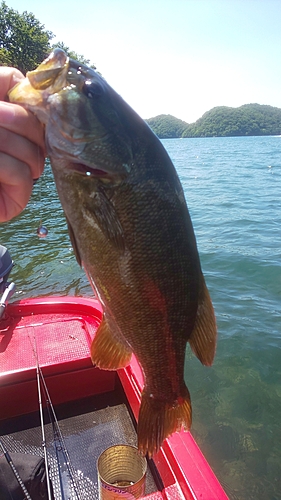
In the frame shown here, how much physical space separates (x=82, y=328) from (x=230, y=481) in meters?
2.91

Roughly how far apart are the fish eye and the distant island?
465ft

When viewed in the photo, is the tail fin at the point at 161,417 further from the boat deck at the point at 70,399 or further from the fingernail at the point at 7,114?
the boat deck at the point at 70,399

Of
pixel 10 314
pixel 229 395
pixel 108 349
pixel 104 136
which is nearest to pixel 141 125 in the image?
pixel 104 136

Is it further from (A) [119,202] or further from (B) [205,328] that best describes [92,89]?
(B) [205,328]

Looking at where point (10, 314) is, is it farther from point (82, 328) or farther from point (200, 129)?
point (200, 129)

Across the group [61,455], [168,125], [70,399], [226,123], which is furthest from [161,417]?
[168,125]

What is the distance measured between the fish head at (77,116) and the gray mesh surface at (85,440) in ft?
11.1

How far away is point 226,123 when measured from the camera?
503ft

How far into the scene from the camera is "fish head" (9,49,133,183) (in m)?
1.55

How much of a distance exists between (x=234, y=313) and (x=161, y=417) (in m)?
7.22

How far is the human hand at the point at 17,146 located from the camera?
1465 millimetres

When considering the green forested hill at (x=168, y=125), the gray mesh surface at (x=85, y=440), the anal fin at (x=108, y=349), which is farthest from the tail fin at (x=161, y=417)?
the green forested hill at (x=168, y=125)

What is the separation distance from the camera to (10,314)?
18.0 feet

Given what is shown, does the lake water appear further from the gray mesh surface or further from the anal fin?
the anal fin
